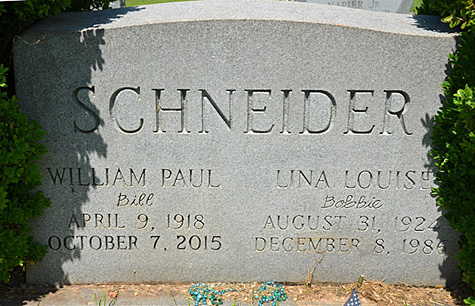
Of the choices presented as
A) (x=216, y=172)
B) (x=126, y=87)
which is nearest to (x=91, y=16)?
(x=126, y=87)

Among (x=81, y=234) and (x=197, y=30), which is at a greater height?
(x=197, y=30)

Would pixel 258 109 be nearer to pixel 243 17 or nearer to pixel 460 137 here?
pixel 243 17

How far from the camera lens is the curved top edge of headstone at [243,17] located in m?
3.06

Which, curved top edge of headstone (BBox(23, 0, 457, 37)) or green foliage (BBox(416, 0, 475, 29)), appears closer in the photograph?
green foliage (BBox(416, 0, 475, 29))

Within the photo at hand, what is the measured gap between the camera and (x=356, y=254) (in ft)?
11.0

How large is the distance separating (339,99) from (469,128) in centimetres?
80

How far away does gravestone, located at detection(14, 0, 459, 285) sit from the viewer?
10.0ft

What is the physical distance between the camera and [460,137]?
9.64 ft

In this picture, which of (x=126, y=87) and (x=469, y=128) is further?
(x=126, y=87)

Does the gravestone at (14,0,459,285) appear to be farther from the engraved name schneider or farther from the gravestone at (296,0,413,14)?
the gravestone at (296,0,413,14)

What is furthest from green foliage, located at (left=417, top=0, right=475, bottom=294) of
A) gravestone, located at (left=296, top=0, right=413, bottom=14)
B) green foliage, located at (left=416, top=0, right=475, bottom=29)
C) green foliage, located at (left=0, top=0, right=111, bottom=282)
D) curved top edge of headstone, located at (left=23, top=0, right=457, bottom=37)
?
gravestone, located at (left=296, top=0, right=413, bottom=14)

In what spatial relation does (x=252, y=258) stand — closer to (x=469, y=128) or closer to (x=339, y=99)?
(x=339, y=99)

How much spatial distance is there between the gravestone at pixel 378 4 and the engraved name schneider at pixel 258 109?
5724 mm

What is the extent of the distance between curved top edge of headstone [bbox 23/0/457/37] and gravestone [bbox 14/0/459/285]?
0.07 feet
